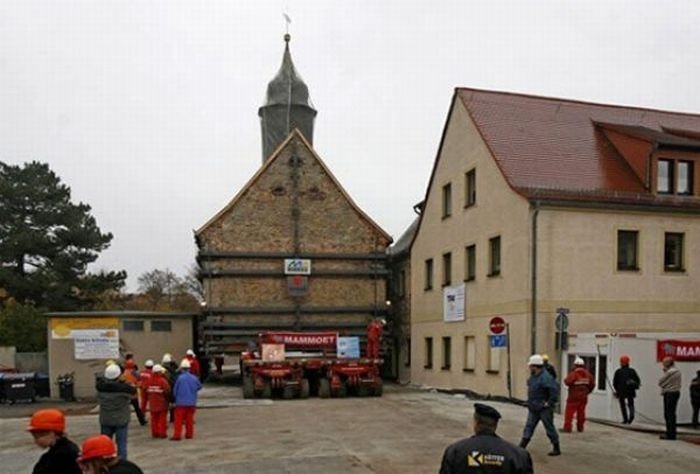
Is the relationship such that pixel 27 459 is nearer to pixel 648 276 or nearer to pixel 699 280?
pixel 648 276

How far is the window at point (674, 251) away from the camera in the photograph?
2223 cm

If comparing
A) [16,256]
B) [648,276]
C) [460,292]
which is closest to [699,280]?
[648,276]

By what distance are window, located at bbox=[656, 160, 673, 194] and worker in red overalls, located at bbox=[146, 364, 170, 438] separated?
52.8 ft

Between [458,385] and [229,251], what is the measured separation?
478 inches

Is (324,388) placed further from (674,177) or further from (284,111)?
(284,111)

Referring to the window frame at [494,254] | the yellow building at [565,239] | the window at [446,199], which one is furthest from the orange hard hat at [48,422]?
the window at [446,199]

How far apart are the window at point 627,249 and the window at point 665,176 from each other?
2.26 meters

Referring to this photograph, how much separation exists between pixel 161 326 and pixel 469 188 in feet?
44.0

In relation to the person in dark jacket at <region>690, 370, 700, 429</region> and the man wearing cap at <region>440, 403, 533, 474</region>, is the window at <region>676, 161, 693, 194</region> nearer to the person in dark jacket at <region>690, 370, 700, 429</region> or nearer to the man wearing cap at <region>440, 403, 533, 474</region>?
the person in dark jacket at <region>690, 370, 700, 429</region>

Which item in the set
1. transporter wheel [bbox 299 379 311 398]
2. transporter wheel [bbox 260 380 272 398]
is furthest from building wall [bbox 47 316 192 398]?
transporter wheel [bbox 299 379 311 398]

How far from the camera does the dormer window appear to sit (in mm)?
23156

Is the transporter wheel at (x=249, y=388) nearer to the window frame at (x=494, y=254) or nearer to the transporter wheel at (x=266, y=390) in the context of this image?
the transporter wheel at (x=266, y=390)

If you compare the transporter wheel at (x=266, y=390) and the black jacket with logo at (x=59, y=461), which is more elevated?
the black jacket with logo at (x=59, y=461)

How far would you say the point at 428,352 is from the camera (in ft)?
97.1
